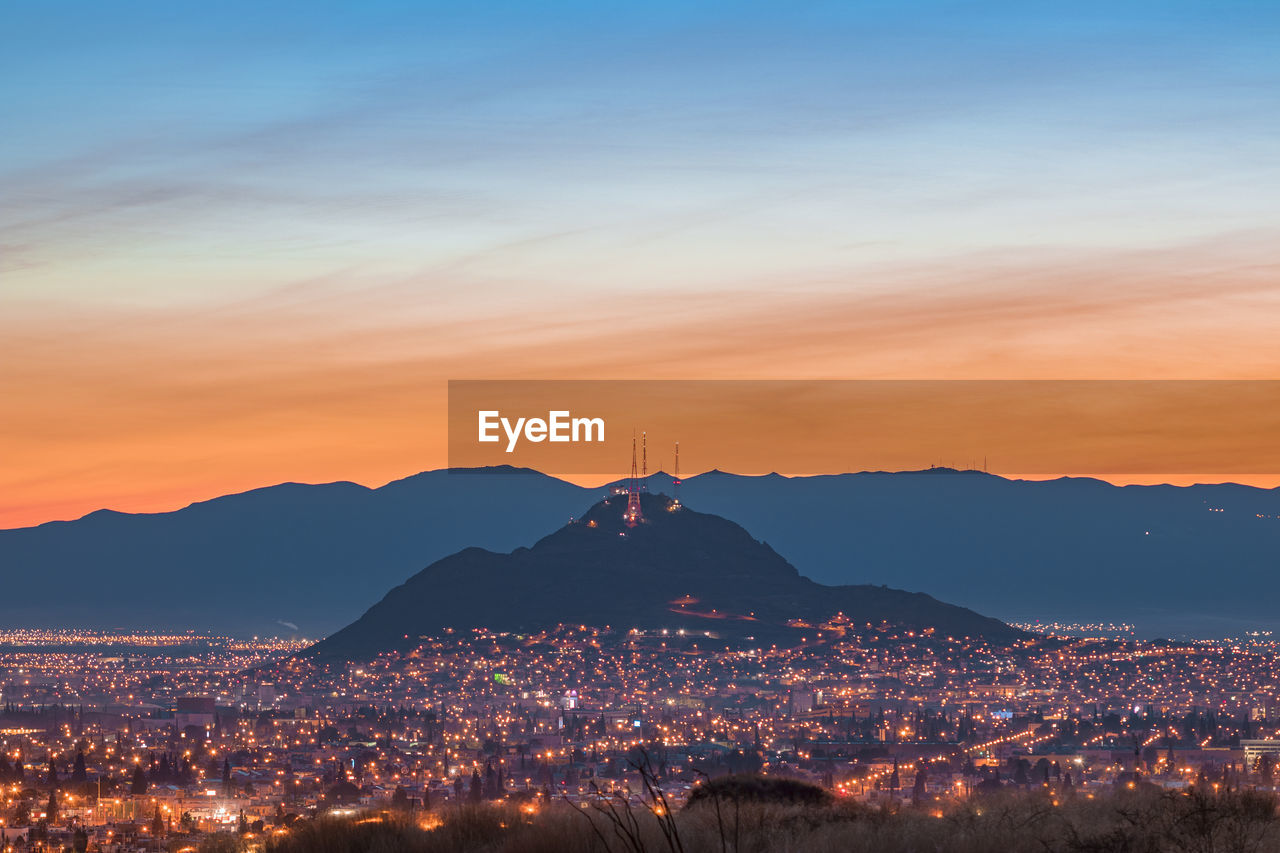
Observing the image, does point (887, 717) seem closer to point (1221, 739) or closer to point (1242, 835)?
point (1221, 739)

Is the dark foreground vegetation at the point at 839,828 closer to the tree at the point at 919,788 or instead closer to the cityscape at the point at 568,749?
the cityscape at the point at 568,749

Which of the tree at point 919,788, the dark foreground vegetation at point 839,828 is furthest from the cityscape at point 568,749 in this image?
the dark foreground vegetation at point 839,828

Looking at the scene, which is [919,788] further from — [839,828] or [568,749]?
[568,749]

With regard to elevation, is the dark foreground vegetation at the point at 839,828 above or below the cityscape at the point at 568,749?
above

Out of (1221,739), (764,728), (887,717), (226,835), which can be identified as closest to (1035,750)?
(1221,739)

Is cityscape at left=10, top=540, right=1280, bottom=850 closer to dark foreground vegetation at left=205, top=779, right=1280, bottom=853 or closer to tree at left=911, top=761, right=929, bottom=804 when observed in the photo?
tree at left=911, top=761, right=929, bottom=804

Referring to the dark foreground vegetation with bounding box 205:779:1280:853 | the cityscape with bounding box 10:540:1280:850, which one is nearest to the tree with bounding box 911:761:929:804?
the cityscape with bounding box 10:540:1280:850

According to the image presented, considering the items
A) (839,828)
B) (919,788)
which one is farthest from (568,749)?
(839,828)

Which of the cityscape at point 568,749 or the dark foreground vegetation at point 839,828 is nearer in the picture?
the dark foreground vegetation at point 839,828

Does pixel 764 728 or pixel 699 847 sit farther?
pixel 764 728
